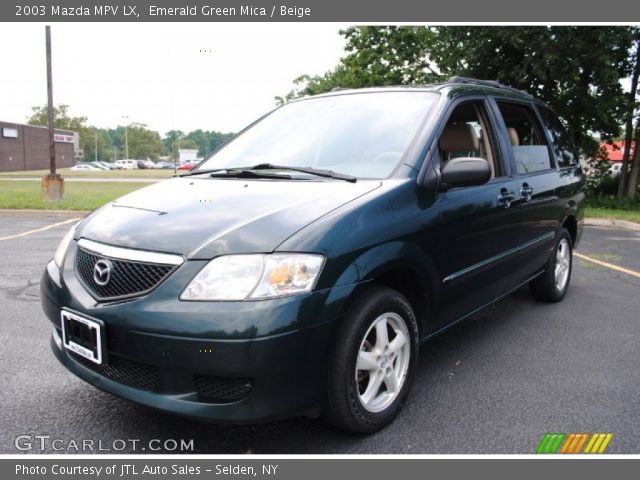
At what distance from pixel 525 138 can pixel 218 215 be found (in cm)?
301

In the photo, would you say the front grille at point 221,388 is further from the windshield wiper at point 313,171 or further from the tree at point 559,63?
the tree at point 559,63

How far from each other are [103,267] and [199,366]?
2.19ft

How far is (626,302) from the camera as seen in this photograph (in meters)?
5.12

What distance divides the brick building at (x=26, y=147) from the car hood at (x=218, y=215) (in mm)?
62510

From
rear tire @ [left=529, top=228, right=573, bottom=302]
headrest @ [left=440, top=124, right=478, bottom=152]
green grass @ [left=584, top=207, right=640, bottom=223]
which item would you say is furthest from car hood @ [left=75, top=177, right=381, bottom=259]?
green grass @ [left=584, top=207, right=640, bottom=223]

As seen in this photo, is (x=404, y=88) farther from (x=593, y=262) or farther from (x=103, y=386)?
(x=593, y=262)

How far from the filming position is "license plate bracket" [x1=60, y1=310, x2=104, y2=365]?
92.3 inches

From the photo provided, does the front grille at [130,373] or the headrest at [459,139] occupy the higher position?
the headrest at [459,139]

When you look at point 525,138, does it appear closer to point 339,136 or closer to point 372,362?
point 339,136

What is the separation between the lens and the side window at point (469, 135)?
3.53m

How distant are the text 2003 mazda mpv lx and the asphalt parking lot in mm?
267

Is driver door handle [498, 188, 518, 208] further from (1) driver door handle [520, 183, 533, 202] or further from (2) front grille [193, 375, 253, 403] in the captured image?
(2) front grille [193, 375, 253, 403]

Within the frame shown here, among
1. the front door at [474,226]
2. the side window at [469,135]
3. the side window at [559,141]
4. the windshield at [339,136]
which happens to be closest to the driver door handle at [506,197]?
the front door at [474,226]

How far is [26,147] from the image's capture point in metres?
62.8
